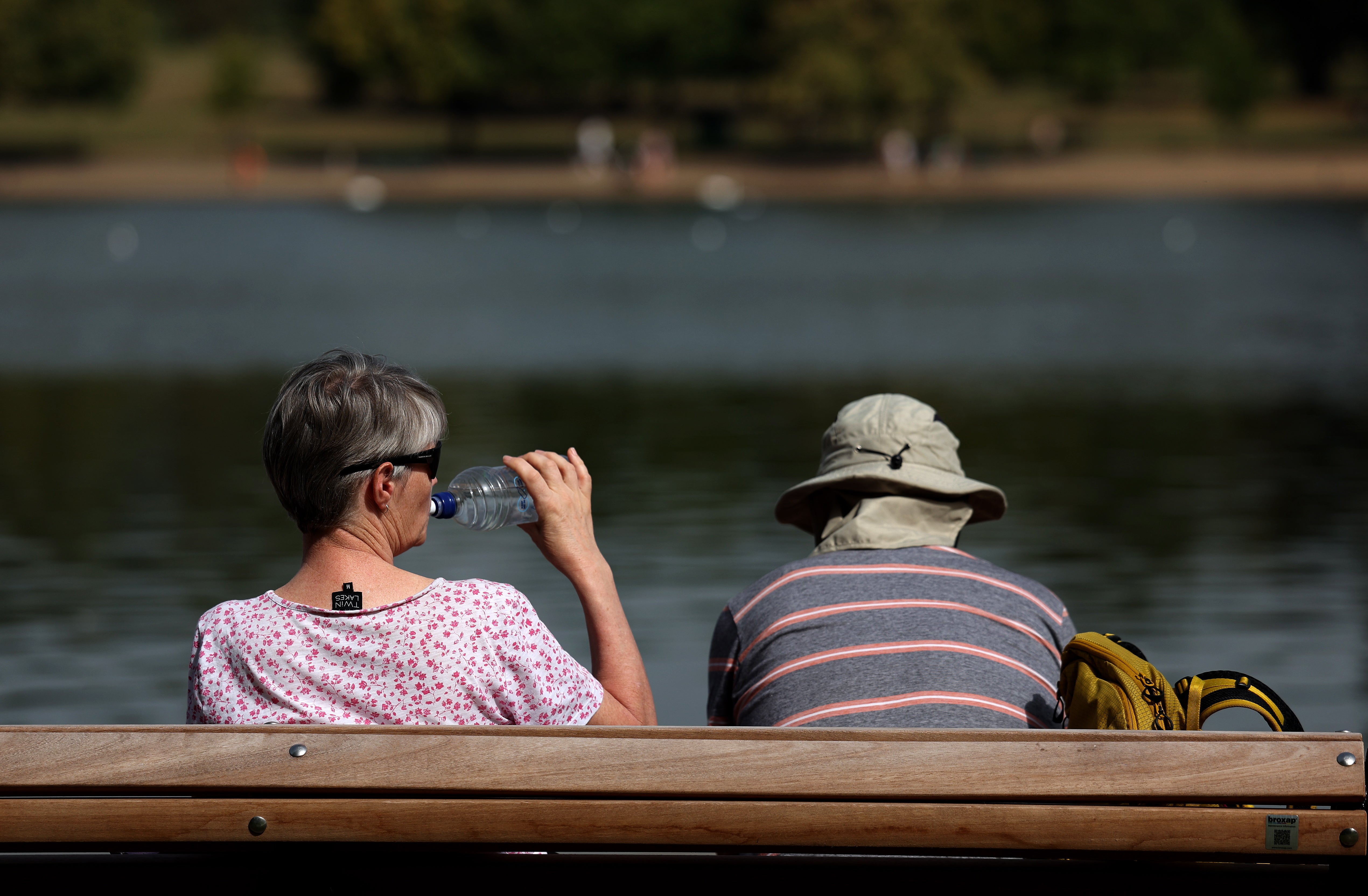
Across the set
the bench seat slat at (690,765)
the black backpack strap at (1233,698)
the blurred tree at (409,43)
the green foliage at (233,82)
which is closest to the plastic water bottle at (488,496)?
the bench seat slat at (690,765)

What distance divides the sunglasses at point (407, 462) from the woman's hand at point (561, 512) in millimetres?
137

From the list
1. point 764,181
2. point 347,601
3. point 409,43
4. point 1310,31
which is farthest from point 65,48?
point 347,601

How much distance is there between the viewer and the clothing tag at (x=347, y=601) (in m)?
3.19

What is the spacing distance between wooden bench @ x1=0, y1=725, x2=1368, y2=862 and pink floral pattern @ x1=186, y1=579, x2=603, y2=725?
29 centimetres

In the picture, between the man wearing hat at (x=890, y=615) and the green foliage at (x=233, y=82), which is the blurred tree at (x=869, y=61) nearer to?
the green foliage at (x=233, y=82)

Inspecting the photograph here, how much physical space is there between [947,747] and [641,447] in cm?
1218

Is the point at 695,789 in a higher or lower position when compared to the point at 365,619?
lower

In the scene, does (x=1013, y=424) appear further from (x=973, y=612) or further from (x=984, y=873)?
(x=984, y=873)

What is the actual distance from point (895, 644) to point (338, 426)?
1173 mm

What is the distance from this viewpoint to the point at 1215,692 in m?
3.21

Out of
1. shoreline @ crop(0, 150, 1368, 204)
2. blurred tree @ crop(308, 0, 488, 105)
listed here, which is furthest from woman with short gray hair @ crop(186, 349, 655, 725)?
blurred tree @ crop(308, 0, 488, 105)

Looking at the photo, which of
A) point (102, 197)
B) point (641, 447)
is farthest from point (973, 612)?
point (102, 197)

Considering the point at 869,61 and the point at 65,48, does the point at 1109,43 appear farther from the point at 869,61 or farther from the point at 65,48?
the point at 65,48

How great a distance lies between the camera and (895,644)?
379 centimetres
